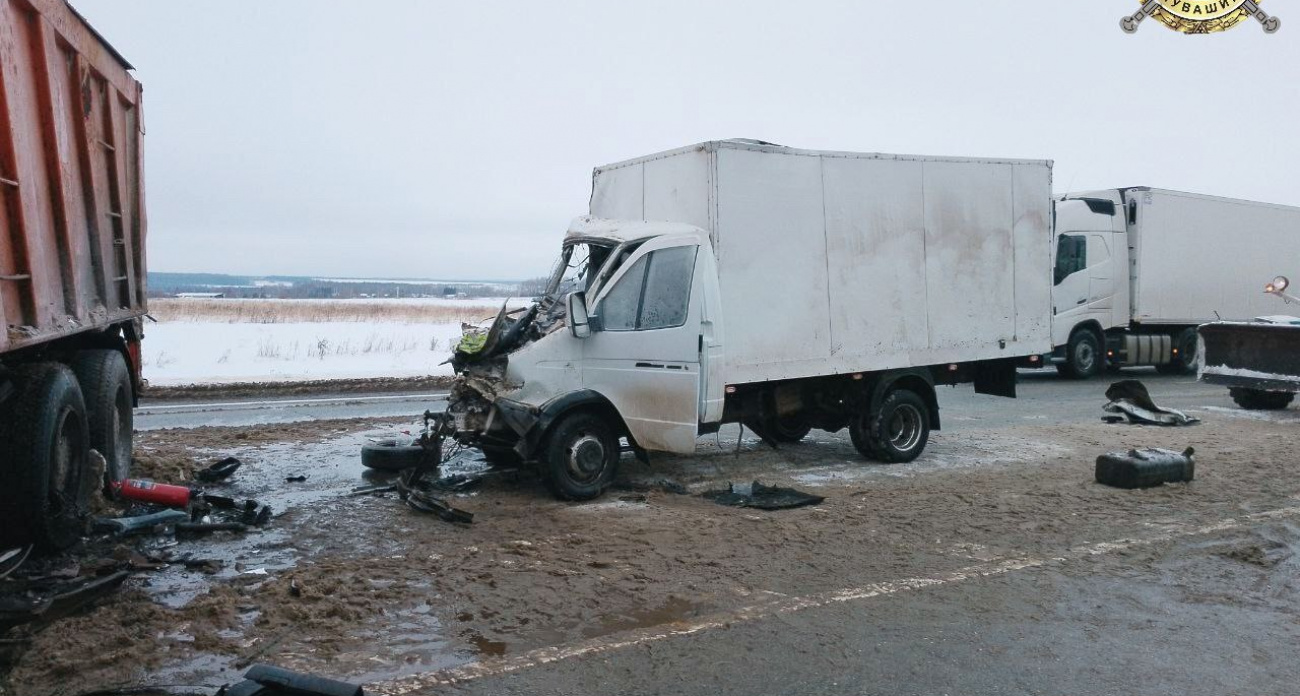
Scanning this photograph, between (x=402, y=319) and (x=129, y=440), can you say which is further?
(x=402, y=319)

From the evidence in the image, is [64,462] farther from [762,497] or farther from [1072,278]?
[1072,278]

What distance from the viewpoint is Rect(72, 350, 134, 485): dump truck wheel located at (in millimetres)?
7246

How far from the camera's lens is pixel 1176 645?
4809 mm

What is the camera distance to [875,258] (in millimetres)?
9516

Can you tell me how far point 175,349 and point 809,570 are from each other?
23.6m

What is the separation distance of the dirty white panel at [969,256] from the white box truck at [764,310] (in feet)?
0.07

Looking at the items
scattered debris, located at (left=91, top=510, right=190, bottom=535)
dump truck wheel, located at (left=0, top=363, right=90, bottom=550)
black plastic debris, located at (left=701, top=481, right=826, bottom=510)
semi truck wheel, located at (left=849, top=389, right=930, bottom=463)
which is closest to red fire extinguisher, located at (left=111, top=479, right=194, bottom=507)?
scattered debris, located at (left=91, top=510, right=190, bottom=535)

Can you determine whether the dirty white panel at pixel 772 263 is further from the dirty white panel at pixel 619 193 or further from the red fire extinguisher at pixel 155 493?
the red fire extinguisher at pixel 155 493

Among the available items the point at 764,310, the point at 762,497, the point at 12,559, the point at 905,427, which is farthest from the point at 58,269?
the point at 905,427

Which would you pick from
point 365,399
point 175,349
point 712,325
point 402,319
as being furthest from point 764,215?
point 402,319

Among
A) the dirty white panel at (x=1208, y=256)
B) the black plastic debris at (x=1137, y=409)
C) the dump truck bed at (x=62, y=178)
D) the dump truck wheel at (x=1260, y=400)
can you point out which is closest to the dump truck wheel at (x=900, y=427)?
the black plastic debris at (x=1137, y=409)

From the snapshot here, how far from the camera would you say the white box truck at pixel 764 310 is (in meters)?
8.00

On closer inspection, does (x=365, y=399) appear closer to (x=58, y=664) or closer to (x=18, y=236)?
(x=18, y=236)

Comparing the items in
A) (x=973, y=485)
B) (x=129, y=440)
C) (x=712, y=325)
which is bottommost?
(x=973, y=485)
